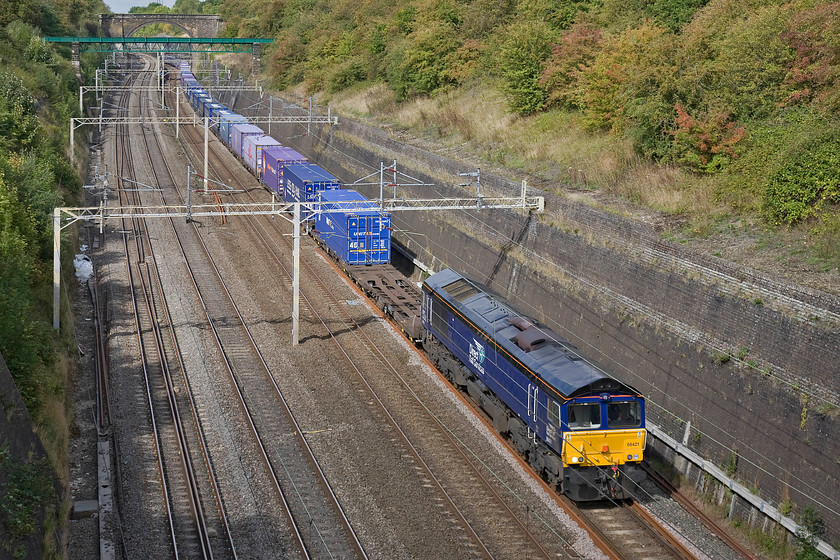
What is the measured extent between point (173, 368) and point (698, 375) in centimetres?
1431

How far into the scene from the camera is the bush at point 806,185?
1983 cm

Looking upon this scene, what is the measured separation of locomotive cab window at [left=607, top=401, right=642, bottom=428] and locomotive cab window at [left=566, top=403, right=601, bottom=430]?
0.85 ft

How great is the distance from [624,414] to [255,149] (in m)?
38.8

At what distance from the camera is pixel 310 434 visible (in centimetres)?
1969

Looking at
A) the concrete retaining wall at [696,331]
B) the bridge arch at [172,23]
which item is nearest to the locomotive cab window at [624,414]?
the concrete retaining wall at [696,331]

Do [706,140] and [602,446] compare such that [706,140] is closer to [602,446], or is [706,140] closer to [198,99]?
[602,446]

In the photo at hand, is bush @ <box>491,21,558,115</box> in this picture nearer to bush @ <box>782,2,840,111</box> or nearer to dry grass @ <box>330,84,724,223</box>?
dry grass @ <box>330,84,724,223</box>

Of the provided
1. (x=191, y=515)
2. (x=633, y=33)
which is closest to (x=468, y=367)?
(x=191, y=515)

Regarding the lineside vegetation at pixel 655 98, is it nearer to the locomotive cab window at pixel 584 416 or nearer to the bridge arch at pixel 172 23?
the locomotive cab window at pixel 584 416

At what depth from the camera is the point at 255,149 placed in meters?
50.8

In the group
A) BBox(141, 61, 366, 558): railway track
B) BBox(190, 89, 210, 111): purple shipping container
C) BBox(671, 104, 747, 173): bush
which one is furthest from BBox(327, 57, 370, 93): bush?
BBox(671, 104, 747, 173): bush

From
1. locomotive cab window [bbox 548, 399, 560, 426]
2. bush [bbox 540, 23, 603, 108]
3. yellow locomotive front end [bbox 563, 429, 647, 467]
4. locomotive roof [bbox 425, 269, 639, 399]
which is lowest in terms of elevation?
yellow locomotive front end [bbox 563, 429, 647, 467]

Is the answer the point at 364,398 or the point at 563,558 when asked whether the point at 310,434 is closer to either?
the point at 364,398

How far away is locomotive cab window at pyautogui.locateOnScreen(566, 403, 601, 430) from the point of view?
16.1 m
